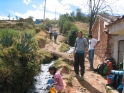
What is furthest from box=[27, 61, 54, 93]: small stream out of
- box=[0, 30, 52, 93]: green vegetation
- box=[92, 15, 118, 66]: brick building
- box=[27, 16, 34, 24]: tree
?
box=[27, 16, 34, 24]: tree

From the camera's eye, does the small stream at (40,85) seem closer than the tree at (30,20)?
Yes

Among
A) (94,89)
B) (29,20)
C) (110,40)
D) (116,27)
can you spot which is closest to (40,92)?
(94,89)

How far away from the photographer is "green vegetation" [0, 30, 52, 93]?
6387 millimetres

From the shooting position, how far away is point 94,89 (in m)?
6.63

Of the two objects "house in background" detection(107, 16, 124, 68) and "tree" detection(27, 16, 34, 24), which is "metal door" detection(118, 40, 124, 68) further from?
"tree" detection(27, 16, 34, 24)

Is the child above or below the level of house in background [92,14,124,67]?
below

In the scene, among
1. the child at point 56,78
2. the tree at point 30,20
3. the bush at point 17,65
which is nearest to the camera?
the child at point 56,78

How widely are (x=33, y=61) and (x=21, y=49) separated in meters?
0.63

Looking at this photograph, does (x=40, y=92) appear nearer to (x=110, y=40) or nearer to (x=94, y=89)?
(x=94, y=89)

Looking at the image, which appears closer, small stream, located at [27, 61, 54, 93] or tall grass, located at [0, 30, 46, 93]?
tall grass, located at [0, 30, 46, 93]

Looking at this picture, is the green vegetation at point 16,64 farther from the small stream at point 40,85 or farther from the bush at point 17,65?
the small stream at point 40,85

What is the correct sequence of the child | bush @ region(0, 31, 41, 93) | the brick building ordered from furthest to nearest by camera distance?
the brick building, bush @ region(0, 31, 41, 93), the child

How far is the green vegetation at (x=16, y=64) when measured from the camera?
21.0 feet

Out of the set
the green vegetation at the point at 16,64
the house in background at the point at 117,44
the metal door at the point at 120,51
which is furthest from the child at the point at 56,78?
the metal door at the point at 120,51
